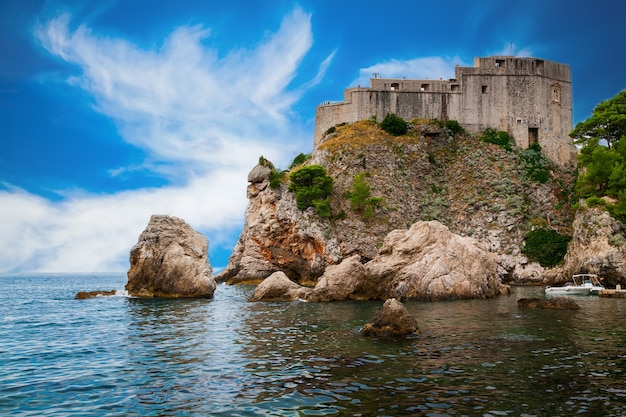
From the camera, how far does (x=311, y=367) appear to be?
44.2 ft

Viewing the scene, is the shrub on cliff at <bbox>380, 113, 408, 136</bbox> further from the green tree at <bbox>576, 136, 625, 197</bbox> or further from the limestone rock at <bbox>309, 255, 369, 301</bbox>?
A: the limestone rock at <bbox>309, 255, 369, 301</bbox>

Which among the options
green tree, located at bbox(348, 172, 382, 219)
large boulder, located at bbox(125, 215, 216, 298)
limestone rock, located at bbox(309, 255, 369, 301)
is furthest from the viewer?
green tree, located at bbox(348, 172, 382, 219)

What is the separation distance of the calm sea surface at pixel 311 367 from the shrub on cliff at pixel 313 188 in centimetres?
3560

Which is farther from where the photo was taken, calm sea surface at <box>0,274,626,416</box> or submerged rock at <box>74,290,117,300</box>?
submerged rock at <box>74,290,117,300</box>

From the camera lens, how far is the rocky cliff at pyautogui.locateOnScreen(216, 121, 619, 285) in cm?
5728

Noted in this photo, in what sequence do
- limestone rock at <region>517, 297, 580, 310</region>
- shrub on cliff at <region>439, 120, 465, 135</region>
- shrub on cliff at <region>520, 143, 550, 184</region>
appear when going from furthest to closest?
shrub on cliff at <region>439, 120, 465, 135</region>, shrub on cliff at <region>520, 143, 550, 184</region>, limestone rock at <region>517, 297, 580, 310</region>

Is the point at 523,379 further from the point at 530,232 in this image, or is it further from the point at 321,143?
the point at 321,143

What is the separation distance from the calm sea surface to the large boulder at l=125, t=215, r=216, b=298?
12411 millimetres

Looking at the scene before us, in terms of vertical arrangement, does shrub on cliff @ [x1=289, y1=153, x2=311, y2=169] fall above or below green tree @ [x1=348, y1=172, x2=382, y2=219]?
above

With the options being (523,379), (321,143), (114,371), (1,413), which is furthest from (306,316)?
(321,143)

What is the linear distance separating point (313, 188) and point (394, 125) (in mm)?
17750

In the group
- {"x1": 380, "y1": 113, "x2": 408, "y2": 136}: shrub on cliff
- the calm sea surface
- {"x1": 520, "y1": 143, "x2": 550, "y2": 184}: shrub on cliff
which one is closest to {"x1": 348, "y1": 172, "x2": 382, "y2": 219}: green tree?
{"x1": 380, "y1": 113, "x2": 408, "y2": 136}: shrub on cliff

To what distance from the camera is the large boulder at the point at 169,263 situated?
3650 cm

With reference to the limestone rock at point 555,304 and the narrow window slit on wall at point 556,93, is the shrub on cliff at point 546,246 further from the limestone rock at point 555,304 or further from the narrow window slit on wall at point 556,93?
the limestone rock at point 555,304
